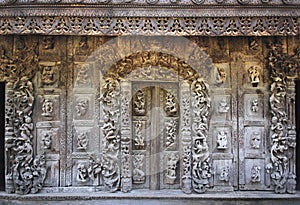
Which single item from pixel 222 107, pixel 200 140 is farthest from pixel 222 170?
pixel 222 107

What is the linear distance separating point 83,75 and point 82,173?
1.91 meters

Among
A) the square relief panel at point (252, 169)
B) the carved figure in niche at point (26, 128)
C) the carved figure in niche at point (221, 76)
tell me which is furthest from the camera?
the square relief panel at point (252, 169)

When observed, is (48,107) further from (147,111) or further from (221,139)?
(221,139)

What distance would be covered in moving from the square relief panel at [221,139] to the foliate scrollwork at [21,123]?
11.1 ft

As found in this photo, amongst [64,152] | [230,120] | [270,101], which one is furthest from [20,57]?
[270,101]

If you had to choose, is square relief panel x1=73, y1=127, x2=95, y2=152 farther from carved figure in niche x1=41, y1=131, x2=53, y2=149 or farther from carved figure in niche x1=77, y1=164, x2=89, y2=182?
carved figure in niche x1=41, y1=131, x2=53, y2=149

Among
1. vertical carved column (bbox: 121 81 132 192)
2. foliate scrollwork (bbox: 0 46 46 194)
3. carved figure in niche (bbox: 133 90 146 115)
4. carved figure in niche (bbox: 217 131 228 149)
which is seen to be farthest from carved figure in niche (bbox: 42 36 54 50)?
carved figure in niche (bbox: 217 131 228 149)

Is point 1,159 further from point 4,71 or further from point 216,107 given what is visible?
point 216,107

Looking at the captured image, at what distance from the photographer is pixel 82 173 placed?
8.73 metres

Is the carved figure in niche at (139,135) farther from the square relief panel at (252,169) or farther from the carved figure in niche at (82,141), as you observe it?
the square relief panel at (252,169)

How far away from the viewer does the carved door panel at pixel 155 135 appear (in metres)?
8.81

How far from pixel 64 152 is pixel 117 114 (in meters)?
1.28

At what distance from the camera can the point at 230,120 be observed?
8781 millimetres

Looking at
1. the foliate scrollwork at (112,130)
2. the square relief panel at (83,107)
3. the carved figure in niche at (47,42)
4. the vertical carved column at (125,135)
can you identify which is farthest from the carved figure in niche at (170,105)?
the carved figure in niche at (47,42)
